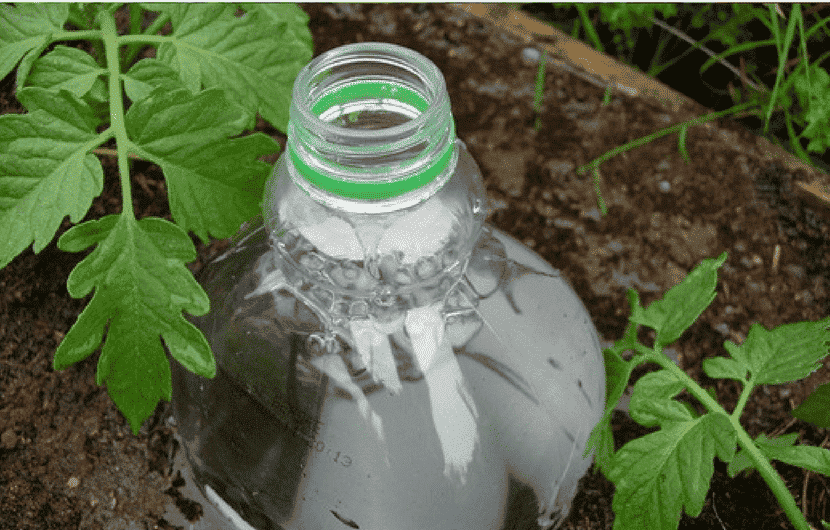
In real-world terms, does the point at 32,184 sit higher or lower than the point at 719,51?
higher

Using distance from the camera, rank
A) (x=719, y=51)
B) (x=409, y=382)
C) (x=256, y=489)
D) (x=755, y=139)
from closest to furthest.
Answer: (x=409, y=382)
(x=256, y=489)
(x=755, y=139)
(x=719, y=51)

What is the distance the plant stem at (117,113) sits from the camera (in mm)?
870

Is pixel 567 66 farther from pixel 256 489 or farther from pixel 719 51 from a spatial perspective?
pixel 256 489

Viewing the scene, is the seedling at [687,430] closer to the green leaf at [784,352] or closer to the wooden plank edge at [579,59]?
the green leaf at [784,352]

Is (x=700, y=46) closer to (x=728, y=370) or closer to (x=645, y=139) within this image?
(x=645, y=139)

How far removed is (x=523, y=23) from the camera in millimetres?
1661

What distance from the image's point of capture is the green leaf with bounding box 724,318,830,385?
3.13ft

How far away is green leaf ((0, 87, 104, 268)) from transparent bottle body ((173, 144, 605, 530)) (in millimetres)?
228

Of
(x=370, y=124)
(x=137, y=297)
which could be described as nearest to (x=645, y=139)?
(x=370, y=124)

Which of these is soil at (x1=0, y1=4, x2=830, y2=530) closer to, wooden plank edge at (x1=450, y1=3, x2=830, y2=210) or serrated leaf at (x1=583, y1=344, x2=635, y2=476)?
wooden plank edge at (x1=450, y1=3, x2=830, y2=210)

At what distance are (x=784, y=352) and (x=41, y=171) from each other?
954 millimetres

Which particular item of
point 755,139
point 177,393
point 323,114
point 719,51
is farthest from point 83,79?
point 719,51

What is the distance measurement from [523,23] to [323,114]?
97 centimetres

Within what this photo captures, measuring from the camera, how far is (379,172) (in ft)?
2.33
